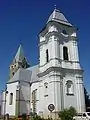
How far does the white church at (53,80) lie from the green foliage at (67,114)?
1101 millimetres

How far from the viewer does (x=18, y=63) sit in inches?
2532

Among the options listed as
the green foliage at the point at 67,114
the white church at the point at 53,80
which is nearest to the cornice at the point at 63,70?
the white church at the point at 53,80

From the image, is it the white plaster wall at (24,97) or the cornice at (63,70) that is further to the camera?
the white plaster wall at (24,97)

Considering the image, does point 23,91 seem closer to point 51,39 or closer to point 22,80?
point 22,80

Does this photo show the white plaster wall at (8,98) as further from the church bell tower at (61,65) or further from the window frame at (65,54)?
the window frame at (65,54)

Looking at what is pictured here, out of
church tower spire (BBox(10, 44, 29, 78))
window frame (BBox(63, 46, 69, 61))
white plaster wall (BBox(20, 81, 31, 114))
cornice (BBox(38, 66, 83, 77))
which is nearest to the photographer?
cornice (BBox(38, 66, 83, 77))

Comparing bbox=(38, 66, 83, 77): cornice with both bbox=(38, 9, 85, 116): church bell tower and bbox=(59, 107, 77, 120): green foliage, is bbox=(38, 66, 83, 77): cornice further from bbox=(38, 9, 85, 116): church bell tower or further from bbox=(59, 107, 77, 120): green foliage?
bbox=(59, 107, 77, 120): green foliage

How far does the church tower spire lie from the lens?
211ft

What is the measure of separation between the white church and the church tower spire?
64.2ft

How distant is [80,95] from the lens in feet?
114

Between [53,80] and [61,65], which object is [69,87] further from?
[61,65]

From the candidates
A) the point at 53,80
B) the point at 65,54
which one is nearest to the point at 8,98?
the point at 53,80

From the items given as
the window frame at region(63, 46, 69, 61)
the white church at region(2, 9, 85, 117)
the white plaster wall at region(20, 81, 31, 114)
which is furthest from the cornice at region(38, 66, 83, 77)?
the white plaster wall at region(20, 81, 31, 114)

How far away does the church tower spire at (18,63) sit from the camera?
6421 centimetres
